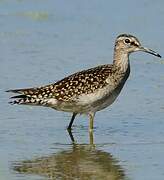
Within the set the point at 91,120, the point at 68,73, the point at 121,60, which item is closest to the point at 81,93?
the point at 91,120

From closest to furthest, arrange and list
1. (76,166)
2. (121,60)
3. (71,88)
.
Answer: (76,166)
(71,88)
(121,60)

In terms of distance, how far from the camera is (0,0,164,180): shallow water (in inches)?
456

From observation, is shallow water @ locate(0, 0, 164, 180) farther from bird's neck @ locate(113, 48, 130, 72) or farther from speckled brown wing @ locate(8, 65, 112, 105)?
bird's neck @ locate(113, 48, 130, 72)

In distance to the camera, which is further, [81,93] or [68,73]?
[68,73]

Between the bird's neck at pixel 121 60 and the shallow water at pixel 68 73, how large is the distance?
2.32 ft

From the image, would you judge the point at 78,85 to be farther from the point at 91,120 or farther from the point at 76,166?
the point at 76,166

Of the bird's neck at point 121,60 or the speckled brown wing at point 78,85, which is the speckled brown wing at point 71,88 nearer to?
the speckled brown wing at point 78,85

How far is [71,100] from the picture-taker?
45.0ft

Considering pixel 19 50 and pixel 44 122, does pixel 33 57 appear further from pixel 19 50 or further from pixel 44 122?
pixel 44 122

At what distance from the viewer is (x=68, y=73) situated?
16234 mm

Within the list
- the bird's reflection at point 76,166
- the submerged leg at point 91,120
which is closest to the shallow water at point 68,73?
the bird's reflection at point 76,166

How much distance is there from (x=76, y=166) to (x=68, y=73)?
484 cm

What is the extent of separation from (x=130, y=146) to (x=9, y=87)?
11.0 feet

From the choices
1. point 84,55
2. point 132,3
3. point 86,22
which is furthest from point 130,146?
point 132,3
